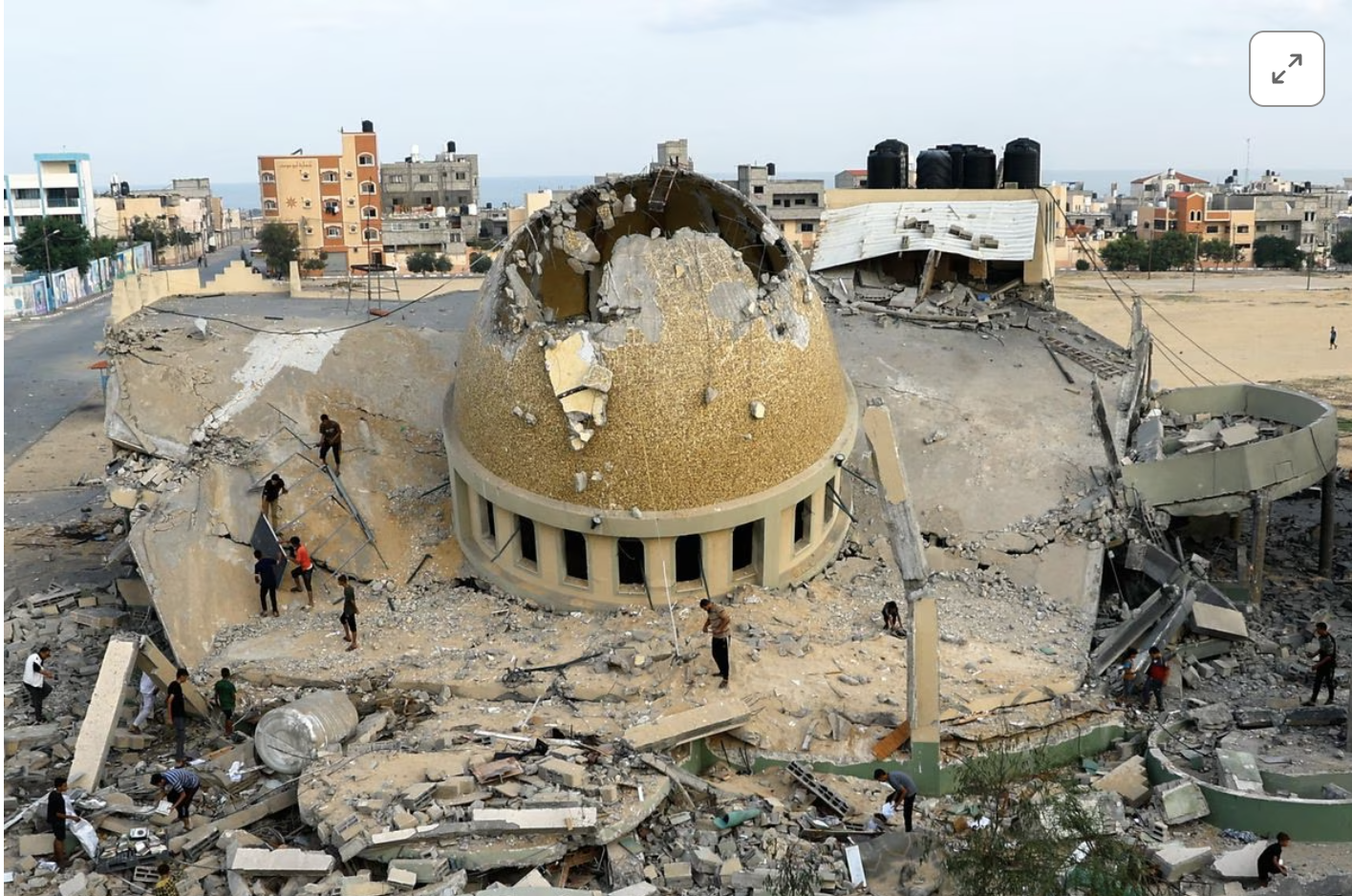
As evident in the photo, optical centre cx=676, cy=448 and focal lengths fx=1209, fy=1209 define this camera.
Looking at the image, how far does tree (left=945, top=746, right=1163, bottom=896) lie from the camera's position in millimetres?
11086

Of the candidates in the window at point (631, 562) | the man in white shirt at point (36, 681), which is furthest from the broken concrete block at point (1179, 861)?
the man in white shirt at point (36, 681)

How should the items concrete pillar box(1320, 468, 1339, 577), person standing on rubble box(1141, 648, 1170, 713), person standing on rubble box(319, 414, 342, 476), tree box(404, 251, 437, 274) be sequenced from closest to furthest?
1. person standing on rubble box(1141, 648, 1170, 713)
2. person standing on rubble box(319, 414, 342, 476)
3. concrete pillar box(1320, 468, 1339, 577)
4. tree box(404, 251, 437, 274)

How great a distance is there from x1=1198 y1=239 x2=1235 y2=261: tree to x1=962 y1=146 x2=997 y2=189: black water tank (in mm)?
67071

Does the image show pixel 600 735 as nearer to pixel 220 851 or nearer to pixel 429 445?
pixel 220 851

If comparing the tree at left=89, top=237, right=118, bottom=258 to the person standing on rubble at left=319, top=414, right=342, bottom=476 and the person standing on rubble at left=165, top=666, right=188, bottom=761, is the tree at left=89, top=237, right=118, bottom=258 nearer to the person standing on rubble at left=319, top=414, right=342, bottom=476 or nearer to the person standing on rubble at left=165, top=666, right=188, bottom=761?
the person standing on rubble at left=319, top=414, right=342, bottom=476

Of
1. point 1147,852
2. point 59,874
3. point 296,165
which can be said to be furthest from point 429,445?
point 296,165

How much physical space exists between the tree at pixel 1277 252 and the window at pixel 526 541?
293ft

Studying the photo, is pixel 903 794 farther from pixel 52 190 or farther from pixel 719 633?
pixel 52 190

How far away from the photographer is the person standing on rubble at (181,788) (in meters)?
13.8

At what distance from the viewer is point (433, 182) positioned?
355ft

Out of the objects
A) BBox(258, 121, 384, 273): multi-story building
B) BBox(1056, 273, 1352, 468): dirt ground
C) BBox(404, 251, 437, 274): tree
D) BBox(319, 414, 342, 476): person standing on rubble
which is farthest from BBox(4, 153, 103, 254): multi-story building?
BBox(319, 414, 342, 476): person standing on rubble

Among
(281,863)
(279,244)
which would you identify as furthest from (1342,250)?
(281,863)

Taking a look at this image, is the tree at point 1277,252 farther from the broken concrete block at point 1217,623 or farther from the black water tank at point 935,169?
the broken concrete block at point 1217,623

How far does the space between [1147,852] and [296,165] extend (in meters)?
77.9
